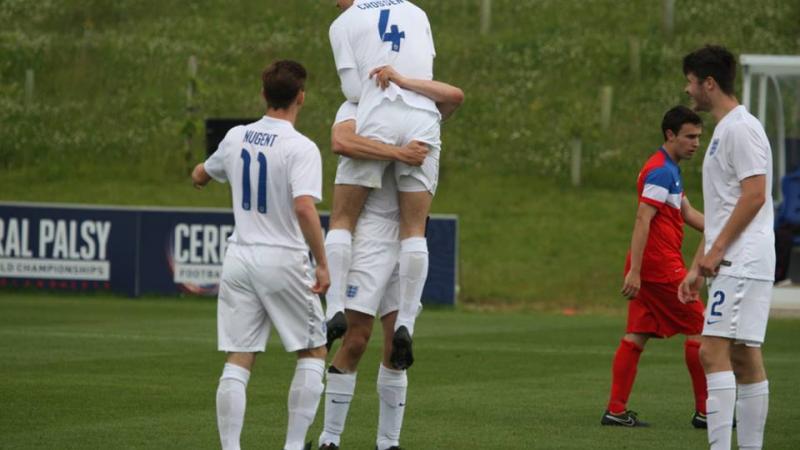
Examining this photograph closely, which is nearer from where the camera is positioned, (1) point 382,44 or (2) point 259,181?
(2) point 259,181

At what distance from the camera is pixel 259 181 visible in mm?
8062

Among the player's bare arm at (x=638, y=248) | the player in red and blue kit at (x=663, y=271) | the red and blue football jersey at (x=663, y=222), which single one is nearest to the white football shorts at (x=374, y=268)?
the player's bare arm at (x=638, y=248)

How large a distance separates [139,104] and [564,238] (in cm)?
1463

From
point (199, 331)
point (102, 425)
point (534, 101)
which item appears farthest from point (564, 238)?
point (102, 425)

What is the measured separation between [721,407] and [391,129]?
228 cm

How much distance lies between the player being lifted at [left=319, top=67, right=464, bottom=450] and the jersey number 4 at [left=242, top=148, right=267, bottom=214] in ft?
2.08

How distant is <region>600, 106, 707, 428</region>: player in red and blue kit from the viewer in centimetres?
1080

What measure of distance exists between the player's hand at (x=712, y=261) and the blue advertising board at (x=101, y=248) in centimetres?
1735

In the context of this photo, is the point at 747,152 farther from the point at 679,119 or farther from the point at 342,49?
the point at 679,119

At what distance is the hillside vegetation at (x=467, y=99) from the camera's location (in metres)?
31.5

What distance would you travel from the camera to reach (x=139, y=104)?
132ft

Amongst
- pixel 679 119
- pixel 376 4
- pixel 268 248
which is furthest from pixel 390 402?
pixel 679 119

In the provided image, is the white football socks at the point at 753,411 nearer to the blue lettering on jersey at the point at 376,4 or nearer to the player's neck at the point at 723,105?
the player's neck at the point at 723,105

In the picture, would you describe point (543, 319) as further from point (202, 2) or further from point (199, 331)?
point (202, 2)
